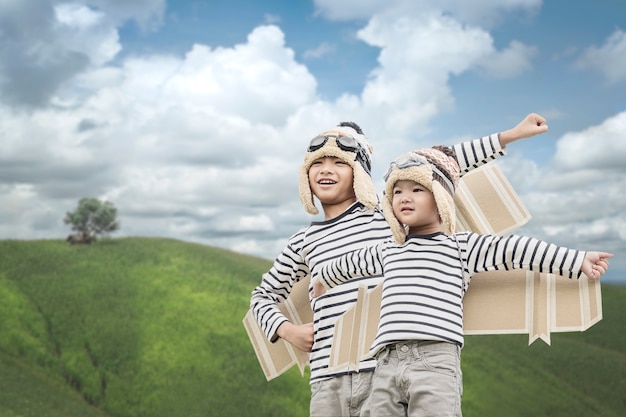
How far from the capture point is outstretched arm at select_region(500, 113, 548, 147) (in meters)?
3.01

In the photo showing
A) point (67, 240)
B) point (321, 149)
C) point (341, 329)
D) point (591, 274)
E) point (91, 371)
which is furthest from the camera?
point (67, 240)

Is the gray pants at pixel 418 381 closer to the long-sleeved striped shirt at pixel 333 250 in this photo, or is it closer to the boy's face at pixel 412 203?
the long-sleeved striped shirt at pixel 333 250

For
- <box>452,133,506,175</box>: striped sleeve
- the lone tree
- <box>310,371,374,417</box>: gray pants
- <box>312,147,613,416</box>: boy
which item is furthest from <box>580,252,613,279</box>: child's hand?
the lone tree

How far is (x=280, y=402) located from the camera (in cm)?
1056

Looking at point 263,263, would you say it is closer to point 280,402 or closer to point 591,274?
point 280,402

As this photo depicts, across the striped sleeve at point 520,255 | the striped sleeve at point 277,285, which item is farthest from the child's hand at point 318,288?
the striped sleeve at point 520,255

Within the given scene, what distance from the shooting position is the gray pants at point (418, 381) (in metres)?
2.47

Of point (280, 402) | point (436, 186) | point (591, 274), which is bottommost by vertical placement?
point (280, 402)

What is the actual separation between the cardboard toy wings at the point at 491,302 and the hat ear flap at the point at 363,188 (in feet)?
1.21

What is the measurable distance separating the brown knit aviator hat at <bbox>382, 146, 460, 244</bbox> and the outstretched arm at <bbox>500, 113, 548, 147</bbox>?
44 cm

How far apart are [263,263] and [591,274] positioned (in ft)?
49.0

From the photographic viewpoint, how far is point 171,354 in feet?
38.5

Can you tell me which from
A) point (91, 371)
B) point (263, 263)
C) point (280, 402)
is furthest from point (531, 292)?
point (263, 263)

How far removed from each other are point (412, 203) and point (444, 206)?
0.41 ft
